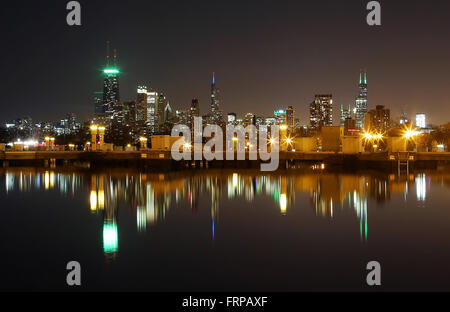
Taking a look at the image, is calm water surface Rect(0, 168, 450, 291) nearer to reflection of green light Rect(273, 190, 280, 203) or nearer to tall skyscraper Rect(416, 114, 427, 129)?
reflection of green light Rect(273, 190, 280, 203)

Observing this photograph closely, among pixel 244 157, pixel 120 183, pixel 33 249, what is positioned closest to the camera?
pixel 33 249

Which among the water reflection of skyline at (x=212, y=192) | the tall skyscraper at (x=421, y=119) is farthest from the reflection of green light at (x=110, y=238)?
the tall skyscraper at (x=421, y=119)

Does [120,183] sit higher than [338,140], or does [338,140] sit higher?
[338,140]

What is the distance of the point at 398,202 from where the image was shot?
995 inches

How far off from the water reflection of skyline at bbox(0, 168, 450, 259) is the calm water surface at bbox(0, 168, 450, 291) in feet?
0.38

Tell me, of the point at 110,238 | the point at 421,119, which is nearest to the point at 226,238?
the point at 110,238

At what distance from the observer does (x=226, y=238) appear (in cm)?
1686

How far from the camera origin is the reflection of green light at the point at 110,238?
15.3m

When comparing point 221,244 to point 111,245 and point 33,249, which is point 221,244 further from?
point 33,249

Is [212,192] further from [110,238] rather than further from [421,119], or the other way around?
[421,119]

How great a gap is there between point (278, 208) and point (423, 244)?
8365 mm

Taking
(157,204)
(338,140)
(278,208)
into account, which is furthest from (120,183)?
(338,140)

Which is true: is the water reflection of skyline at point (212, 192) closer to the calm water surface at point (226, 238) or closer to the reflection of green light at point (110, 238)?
the reflection of green light at point (110, 238)

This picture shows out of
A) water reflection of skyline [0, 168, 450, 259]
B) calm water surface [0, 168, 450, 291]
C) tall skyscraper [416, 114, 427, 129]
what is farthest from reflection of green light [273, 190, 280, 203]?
tall skyscraper [416, 114, 427, 129]
